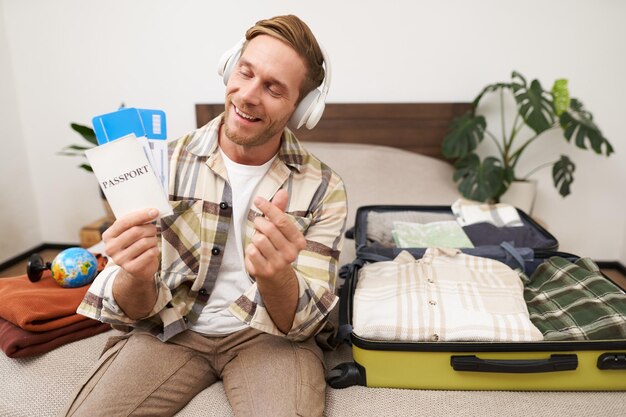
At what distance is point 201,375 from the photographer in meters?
0.95

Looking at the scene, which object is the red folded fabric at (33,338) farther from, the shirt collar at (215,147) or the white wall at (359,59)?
the white wall at (359,59)

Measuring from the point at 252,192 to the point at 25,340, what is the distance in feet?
1.96

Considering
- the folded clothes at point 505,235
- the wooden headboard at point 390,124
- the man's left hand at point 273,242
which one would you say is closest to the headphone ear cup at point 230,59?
the man's left hand at point 273,242

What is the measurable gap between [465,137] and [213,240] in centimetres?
150

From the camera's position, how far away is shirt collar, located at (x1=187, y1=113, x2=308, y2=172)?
103 centimetres

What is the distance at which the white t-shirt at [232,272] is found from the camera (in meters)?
1.00

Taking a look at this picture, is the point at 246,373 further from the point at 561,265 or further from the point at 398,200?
the point at 398,200

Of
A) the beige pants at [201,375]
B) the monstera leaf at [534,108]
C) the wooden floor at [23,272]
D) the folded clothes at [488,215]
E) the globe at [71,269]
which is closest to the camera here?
the beige pants at [201,375]

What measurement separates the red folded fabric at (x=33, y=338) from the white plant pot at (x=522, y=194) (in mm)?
1936

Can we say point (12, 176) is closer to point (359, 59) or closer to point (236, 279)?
point (359, 59)

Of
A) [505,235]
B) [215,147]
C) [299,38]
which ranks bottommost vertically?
[505,235]

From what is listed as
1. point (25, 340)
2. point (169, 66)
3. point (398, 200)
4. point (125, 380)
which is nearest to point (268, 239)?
point (125, 380)

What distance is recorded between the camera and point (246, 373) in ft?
2.99

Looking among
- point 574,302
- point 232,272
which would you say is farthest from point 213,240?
point 574,302
